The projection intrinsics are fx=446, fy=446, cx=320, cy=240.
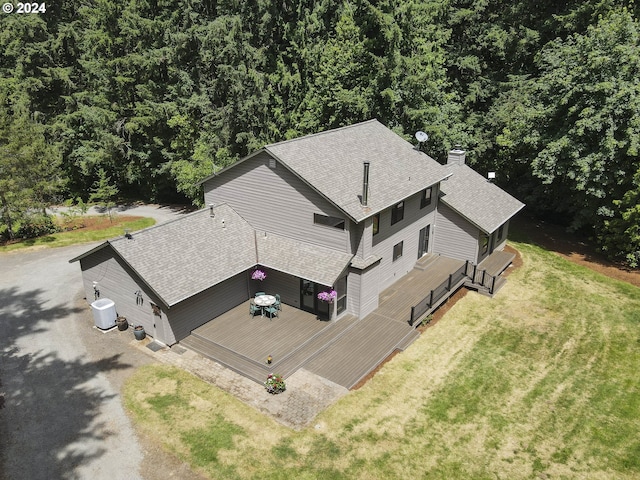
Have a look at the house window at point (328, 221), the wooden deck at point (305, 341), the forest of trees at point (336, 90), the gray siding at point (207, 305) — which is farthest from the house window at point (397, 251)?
the forest of trees at point (336, 90)

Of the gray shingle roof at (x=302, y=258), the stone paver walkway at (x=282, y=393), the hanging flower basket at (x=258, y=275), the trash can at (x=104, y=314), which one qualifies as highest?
the gray shingle roof at (x=302, y=258)

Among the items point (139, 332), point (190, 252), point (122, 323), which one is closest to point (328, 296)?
point (190, 252)

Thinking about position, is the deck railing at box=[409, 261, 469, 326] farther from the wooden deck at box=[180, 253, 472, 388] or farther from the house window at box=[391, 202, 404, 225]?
the house window at box=[391, 202, 404, 225]

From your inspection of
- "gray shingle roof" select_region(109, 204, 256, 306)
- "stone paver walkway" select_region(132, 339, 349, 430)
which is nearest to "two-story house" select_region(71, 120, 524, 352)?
"gray shingle roof" select_region(109, 204, 256, 306)

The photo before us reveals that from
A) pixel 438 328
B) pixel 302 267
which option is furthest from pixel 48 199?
pixel 438 328

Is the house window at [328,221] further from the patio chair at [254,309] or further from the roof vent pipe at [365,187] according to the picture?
the patio chair at [254,309]

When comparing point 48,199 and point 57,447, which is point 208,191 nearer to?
point 57,447
